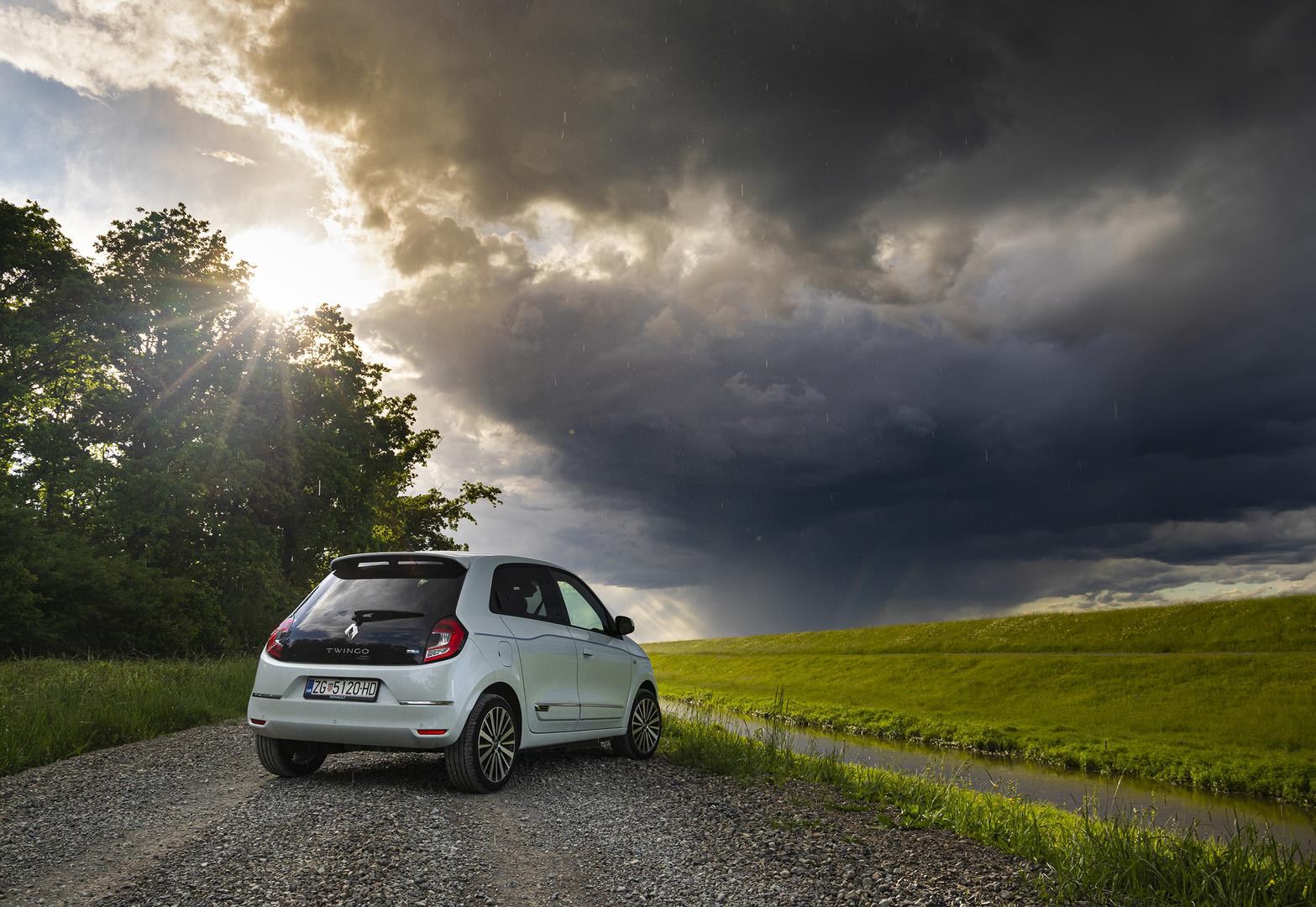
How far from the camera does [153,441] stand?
30.7 meters

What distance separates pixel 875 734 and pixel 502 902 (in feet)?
83.0

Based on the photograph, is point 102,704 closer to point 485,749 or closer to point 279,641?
point 279,641

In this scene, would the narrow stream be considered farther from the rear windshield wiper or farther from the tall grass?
the tall grass

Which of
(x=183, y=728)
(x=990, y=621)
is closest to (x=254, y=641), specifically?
(x=183, y=728)

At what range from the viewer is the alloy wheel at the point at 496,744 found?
278 inches

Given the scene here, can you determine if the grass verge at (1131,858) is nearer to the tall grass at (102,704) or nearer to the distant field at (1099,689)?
the tall grass at (102,704)

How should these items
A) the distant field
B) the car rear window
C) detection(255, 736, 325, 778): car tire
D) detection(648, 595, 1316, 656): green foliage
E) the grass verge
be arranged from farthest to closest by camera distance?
detection(648, 595, 1316, 656): green foliage
the distant field
detection(255, 736, 325, 778): car tire
the car rear window
the grass verge

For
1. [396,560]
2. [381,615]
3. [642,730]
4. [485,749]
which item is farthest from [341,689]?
[642,730]

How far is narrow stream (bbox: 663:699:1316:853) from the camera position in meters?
14.8

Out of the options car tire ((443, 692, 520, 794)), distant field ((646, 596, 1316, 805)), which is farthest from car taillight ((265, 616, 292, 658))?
distant field ((646, 596, 1316, 805))

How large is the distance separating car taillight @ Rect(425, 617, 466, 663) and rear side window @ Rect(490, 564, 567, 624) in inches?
Answer: 19.5

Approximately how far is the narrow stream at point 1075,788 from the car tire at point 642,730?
216 centimetres

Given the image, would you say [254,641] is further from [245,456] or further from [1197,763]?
[1197,763]

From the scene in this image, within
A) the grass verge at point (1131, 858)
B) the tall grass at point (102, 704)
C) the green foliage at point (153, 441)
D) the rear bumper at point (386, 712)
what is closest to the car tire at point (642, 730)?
the grass verge at point (1131, 858)
